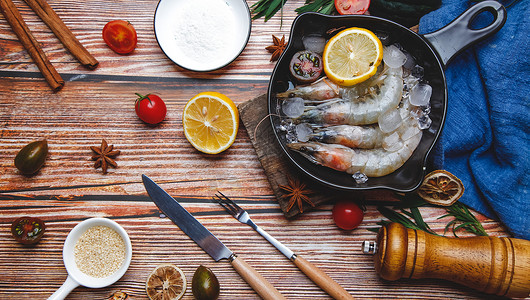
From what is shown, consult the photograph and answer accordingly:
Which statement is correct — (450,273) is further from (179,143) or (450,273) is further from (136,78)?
(136,78)

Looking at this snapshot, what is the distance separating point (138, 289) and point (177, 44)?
153 centimetres

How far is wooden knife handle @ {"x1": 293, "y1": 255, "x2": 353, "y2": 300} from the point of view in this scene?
2.01 metres

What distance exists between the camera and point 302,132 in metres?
2.10

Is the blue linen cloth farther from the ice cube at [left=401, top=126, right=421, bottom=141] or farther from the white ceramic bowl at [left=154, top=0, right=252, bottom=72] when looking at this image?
the white ceramic bowl at [left=154, top=0, right=252, bottom=72]

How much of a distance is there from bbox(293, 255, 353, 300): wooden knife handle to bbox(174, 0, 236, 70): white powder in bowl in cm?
132

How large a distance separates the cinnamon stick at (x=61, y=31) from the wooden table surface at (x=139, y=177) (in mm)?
A: 51

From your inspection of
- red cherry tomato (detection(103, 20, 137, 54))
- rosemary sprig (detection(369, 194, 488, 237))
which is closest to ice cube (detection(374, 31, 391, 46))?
rosemary sprig (detection(369, 194, 488, 237))

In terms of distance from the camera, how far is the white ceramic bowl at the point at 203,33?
223cm

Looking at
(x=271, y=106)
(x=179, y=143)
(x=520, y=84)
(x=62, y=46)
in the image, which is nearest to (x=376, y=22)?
(x=271, y=106)

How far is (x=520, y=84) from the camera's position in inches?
78.7

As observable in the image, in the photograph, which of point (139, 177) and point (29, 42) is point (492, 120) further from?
point (29, 42)

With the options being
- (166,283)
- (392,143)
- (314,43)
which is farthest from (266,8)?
A: (166,283)

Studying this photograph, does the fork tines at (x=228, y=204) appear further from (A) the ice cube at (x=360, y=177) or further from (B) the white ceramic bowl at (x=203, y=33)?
(B) the white ceramic bowl at (x=203, y=33)

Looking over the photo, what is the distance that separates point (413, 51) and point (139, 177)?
5.99ft
